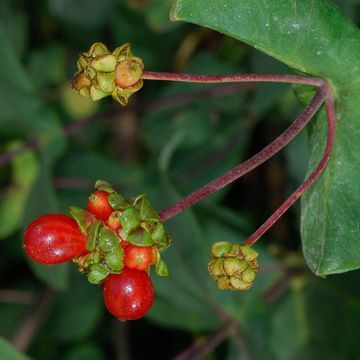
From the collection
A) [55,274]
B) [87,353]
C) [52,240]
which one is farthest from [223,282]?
[87,353]

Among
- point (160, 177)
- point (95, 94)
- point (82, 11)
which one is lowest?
point (82, 11)

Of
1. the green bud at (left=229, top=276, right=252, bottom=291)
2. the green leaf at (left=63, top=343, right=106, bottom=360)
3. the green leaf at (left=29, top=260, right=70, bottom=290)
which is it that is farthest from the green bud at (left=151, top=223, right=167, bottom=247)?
the green leaf at (left=63, top=343, right=106, bottom=360)

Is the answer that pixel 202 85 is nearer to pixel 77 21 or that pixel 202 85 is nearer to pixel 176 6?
pixel 77 21

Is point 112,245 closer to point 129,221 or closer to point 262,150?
point 129,221

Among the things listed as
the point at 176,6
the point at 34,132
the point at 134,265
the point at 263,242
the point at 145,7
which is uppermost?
the point at 176,6

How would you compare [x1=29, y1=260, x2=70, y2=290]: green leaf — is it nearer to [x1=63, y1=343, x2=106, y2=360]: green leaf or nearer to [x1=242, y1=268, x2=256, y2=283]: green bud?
[x1=63, y1=343, x2=106, y2=360]: green leaf

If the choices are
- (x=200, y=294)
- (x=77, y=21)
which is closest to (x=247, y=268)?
(x=200, y=294)
